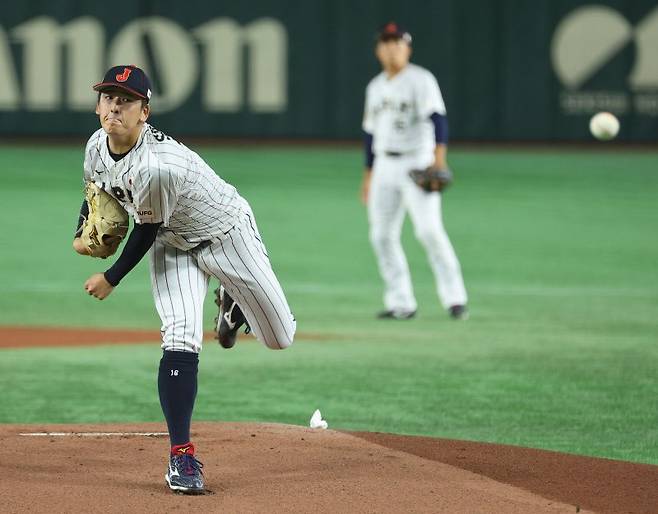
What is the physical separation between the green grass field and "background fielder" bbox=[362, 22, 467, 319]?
305 millimetres

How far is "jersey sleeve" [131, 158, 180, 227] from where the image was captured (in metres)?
5.35

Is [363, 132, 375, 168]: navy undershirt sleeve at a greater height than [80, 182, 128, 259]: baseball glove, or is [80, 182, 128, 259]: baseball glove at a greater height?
[80, 182, 128, 259]: baseball glove

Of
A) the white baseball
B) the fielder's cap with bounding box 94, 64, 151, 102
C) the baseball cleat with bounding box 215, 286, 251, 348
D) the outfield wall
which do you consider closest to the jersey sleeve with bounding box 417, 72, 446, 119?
the white baseball

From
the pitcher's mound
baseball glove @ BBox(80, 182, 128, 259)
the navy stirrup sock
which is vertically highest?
baseball glove @ BBox(80, 182, 128, 259)

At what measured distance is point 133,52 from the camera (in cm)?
2309

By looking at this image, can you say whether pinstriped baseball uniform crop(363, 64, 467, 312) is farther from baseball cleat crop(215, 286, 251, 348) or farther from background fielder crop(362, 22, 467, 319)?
baseball cleat crop(215, 286, 251, 348)

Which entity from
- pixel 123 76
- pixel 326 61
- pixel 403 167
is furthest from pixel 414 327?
pixel 326 61

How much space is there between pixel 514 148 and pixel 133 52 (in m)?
6.46

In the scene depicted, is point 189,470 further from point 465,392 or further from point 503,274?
point 503,274

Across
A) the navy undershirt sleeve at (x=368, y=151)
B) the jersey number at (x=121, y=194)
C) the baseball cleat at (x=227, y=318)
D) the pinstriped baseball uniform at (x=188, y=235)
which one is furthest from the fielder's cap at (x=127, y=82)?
the navy undershirt sleeve at (x=368, y=151)

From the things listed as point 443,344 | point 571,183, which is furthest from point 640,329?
point 571,183

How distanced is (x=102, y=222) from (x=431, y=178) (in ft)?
16.7

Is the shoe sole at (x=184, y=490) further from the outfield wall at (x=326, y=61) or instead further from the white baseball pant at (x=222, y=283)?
the outfield wall at (x=326, y=61)

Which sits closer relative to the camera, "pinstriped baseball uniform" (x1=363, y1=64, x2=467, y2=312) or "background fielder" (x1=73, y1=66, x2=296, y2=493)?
"background fielder" (x1=73, y1=66, x2=296, y2=493)
